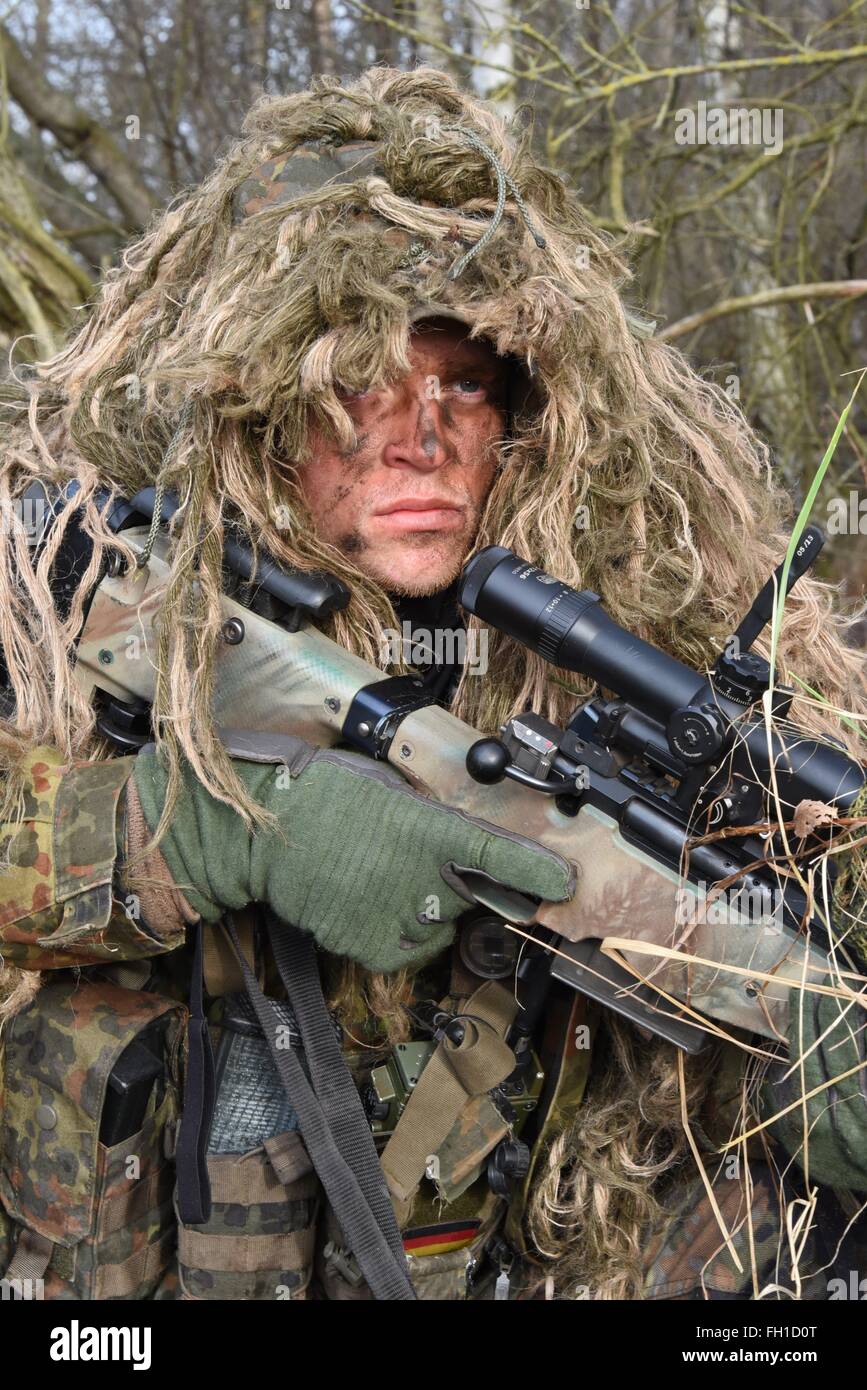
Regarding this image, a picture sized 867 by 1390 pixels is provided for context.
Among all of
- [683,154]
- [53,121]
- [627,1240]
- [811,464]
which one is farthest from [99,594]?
[53,121]

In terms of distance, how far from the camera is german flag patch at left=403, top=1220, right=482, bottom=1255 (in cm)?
215

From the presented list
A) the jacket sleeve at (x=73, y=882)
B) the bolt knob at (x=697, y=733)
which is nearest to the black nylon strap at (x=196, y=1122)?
the jacket sleeve at (x=73, y=882)

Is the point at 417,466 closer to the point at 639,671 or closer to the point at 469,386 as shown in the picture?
the point at 469,386

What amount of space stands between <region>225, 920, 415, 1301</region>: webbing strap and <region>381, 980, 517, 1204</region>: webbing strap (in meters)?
0.08

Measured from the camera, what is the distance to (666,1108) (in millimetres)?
2111

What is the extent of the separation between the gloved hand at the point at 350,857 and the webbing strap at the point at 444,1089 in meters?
0.24

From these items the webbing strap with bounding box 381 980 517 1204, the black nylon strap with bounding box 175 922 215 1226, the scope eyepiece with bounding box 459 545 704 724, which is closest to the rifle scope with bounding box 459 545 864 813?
the scope eyepiece with bounding box 459 545 704 724

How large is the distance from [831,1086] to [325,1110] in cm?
81

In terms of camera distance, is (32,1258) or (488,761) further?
(32,1258)

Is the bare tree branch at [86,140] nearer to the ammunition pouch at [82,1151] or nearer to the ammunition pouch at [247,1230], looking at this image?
the ammunition pouch at [82,1151]

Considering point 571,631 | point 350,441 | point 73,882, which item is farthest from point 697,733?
point 73,882

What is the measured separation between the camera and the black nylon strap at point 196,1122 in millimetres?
2082

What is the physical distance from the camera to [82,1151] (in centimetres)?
212

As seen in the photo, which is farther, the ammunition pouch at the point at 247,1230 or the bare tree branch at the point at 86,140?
the bare tree branch at the point at 86,140
